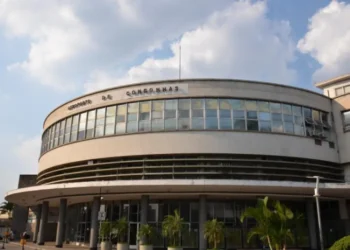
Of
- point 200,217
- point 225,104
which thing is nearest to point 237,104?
point 225,104

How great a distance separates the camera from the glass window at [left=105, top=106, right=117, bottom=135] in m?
35.7

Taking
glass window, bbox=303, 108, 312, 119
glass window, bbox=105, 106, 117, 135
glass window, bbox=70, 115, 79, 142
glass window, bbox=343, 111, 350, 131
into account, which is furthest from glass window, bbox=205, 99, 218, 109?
glass window, bbox=343, 111, 350, 131

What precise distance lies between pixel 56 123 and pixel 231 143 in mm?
20641

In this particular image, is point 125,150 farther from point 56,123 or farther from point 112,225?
point 56,123

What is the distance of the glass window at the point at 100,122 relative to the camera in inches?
1422

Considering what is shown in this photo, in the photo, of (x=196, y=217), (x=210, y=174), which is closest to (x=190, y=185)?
(x=210, y=174)

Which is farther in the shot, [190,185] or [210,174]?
[210,174]

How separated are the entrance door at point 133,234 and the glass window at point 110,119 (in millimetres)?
8891

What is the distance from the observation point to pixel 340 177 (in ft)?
122

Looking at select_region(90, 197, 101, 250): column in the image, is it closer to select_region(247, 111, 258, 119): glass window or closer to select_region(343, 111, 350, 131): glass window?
select_region(247, 111, 258, 119): glass window

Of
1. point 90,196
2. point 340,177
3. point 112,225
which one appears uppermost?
point 340,177

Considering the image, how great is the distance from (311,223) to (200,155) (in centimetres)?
1187

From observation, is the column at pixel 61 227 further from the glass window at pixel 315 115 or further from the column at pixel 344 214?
the column at pixel 344 214

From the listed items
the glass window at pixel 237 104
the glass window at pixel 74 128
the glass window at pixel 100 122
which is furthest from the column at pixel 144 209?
the glass window at pixel 237 104
